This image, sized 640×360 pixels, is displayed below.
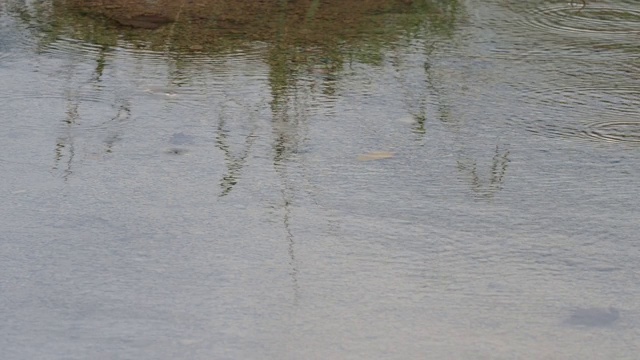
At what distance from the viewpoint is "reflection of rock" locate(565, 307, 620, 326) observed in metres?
2.64

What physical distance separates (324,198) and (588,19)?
2335mm

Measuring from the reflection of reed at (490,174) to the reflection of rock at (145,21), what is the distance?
74.9 inches

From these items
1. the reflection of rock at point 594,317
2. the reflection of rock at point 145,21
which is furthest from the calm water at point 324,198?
the reflection of rock at point 145,21

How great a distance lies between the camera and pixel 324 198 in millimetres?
3326

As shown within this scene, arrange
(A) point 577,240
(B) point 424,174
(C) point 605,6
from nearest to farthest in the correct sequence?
(A) point 577,240
(B) point 424,174
(C) point 605,6

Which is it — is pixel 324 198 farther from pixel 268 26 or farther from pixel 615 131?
pixel 268 26

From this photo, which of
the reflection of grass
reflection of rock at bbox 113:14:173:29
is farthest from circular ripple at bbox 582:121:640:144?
reflection of rock at bbox 113:14:173:29

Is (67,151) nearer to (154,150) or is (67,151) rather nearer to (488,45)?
(154,150)

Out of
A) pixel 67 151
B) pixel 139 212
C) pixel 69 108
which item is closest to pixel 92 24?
pixel 69 108

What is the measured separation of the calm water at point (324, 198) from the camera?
262 centimetres

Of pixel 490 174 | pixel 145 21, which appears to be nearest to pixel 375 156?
pixel 490 174

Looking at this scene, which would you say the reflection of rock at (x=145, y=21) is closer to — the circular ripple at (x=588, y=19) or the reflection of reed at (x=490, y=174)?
the circular ripple at (x=588, y=19)

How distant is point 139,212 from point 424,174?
0.81 metres

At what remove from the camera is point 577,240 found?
10.1 ft
